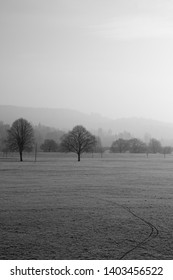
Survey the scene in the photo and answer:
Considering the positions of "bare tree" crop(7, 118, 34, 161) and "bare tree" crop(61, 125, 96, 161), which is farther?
"bare tree" crop(61, 125, 96, 161)

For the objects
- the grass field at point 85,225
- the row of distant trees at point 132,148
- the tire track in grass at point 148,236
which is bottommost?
the tire track in grass at point 148,236

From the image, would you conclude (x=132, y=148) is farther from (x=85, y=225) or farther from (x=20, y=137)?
(x=85, y=225)

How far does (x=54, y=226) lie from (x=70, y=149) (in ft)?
220

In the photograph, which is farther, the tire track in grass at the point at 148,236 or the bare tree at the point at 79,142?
the bare tree at the point at 79,142

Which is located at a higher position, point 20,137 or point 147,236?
point 20,137

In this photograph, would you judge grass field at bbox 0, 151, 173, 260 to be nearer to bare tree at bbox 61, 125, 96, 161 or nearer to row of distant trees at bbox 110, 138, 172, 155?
bare tree at bbox 61, 125, 96, 161

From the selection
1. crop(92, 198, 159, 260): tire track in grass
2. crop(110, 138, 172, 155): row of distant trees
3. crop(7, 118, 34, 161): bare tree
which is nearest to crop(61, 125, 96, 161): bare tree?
crop(7, 118, 34, 161): bare tree

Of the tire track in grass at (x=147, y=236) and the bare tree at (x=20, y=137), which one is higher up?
the bare tree at (x=20, y=137)

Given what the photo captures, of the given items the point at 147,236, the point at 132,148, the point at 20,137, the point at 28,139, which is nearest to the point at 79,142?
the point at 28,139

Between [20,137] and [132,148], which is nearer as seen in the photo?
[20,137]

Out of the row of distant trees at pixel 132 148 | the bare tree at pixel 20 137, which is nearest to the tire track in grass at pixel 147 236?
the bare tree at pixel 20 137

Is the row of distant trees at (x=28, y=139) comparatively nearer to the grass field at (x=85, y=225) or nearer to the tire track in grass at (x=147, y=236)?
the grass field at (x=85, y=225)

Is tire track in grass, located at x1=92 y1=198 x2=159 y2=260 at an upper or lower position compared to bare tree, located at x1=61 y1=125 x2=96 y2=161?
lower

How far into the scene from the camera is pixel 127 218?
14562mm
